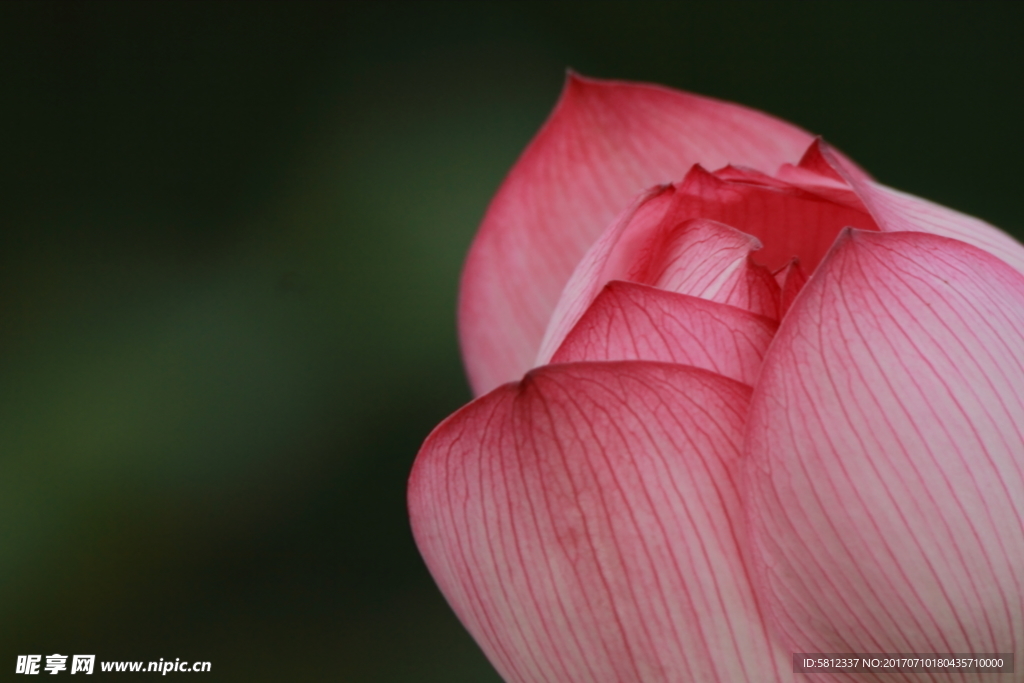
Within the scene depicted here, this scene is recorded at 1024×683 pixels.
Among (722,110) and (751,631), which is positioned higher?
(722,110)

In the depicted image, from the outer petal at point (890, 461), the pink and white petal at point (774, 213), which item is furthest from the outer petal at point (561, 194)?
the outer petal at point (890, 461)

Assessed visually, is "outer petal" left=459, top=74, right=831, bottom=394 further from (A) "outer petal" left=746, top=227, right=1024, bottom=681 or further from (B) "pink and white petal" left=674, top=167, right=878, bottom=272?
(A) "outer petal" left=746, top=227, right=1024, bottom=681

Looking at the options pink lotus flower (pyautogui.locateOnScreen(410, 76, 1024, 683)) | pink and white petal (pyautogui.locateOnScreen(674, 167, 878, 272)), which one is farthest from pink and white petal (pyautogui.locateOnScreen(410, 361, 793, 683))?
pink and white petal (pyautogui.locateOnScreen(674, 167, 878, 272))

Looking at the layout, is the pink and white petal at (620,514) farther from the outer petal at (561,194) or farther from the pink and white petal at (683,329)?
the outer petal at (561,194)

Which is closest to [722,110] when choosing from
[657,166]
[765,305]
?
[657,166]

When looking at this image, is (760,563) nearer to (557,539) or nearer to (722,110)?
(557,539)

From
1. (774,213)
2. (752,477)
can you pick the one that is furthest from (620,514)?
(774,213)

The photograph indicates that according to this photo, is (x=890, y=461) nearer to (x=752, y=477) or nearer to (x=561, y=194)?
(x=752, y=477)
